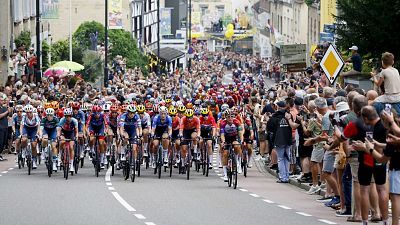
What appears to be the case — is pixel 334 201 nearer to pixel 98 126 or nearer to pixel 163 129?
pixel 163 129

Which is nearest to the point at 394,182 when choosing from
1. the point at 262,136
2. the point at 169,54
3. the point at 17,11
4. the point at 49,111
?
the point at 49,111

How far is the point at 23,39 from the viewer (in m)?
58.0

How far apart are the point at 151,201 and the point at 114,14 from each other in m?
45.9

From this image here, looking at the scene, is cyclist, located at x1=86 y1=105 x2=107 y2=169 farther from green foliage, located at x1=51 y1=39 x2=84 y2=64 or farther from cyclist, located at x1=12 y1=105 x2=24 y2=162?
green foliage, located at x1=51 y1=39 x2=84 y2=64

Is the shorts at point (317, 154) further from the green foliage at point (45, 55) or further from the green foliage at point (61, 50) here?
the green foliage at point (61, 50)

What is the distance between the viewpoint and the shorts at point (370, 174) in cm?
1772

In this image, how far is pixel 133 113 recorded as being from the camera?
30.1 m

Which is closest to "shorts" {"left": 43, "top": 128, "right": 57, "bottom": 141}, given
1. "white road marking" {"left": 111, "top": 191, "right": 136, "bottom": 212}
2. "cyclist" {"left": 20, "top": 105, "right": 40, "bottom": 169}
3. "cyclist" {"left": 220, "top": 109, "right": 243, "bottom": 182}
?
"cyclist" {"left": 20, "top": 105, "right": 40, "bottom": 169}

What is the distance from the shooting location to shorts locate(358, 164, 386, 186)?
58.1 ft

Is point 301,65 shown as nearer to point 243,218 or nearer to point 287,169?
point 287,169

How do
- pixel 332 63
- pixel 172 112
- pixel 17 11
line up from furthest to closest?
1. pixel 17 11
2. pixel 172 112
3. pixel 332 63

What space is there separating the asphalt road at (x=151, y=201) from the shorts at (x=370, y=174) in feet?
6.05

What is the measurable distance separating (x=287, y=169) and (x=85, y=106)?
7915mm

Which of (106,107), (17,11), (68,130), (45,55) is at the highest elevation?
(17,11)
